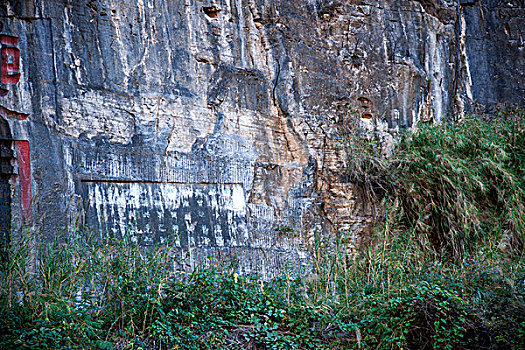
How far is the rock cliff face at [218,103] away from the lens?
15.2ft

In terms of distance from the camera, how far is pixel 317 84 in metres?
6.00

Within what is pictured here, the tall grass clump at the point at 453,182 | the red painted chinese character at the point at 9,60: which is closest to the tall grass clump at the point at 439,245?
the tall grass clump at the point at 453,182

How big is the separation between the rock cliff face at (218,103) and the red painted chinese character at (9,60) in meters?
0.01

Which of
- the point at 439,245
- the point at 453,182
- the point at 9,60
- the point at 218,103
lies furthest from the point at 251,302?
the point at 9,60

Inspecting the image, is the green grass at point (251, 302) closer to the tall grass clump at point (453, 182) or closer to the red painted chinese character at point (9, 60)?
the tall grass clump at point (453, 182)

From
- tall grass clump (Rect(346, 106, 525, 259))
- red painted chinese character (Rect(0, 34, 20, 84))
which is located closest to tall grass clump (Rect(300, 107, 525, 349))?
tall grass clump (Rect(346, 106, 525, 259))

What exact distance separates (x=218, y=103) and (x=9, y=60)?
1998 millimetres

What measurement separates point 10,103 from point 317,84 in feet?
10.5

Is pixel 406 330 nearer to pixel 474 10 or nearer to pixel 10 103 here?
pixel 10 103

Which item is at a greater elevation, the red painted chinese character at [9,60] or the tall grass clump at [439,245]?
the red painted chinese character at [9,60]

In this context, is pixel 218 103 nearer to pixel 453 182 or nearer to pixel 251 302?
pixel 251 302

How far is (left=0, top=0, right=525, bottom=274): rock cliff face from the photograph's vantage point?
183 inches

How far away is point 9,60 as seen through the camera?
456 cm

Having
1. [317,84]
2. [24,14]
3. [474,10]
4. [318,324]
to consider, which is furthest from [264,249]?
[474,10]
